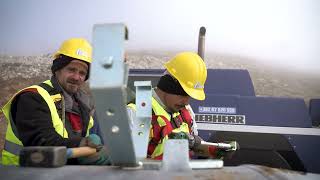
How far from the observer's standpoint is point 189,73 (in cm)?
287

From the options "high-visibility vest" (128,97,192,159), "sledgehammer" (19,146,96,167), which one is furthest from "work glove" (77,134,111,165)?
"high-visibility vest" (128,97,192,159)

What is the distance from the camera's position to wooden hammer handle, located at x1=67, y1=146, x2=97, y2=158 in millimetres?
1423

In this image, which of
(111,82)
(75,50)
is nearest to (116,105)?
(111,82)

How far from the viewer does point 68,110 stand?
255 centimetres

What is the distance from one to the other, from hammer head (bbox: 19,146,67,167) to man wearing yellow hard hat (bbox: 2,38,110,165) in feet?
0.98

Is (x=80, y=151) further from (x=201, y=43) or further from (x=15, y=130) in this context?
(x=201, y=43)

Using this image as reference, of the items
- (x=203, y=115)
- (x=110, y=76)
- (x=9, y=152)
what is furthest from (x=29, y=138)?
(x=203, y=115)

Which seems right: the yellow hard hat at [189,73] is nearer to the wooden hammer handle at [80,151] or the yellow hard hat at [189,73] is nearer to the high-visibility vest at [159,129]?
the high-visibility vest at [159,129]

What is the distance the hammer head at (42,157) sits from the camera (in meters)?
1.26

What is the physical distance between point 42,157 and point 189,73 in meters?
1.72

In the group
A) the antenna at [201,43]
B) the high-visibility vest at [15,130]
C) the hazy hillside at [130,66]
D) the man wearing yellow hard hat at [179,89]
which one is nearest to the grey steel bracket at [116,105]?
the high-visibility vest at [15,130]

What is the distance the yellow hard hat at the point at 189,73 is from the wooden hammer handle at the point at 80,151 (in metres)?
1.34

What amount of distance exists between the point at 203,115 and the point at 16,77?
8.38m

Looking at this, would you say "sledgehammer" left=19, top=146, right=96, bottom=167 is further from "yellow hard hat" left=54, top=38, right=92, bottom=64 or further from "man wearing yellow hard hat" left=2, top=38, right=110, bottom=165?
"yellow hard hat" left=54, top=38, right=92, bottom=64
